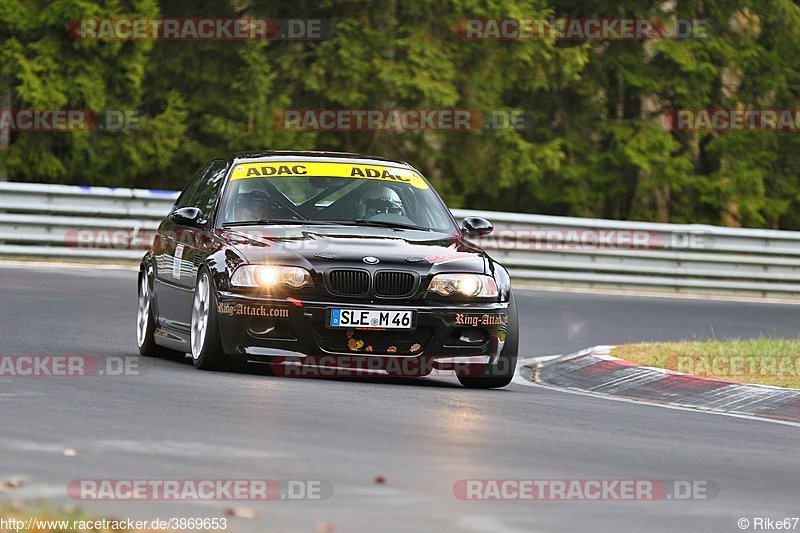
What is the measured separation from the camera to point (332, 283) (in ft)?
36.8

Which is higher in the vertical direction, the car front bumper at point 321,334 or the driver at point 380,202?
the driver at point 380,202

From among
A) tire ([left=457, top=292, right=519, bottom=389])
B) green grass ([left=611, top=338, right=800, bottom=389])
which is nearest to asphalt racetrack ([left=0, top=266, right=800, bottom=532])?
tire ([left=457, top=292, right=519, bottom=389])

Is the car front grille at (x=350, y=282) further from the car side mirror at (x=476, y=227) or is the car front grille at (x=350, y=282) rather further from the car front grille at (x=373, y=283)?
the car side mirror at (x=476, y=227)

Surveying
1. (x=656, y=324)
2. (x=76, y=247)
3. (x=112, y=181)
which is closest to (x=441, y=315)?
(x=656, y=324)

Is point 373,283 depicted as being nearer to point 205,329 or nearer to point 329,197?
point 205,329

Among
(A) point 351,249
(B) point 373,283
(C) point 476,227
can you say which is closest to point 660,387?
(C) point 476,227

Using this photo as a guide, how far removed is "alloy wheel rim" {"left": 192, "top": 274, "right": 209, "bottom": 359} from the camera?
11617 mm

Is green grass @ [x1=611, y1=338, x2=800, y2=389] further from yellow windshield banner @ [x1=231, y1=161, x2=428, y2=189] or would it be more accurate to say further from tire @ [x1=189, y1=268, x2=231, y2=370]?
tire @ [x1=189, y1=268, x2=231, y2=370]

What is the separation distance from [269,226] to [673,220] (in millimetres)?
21853

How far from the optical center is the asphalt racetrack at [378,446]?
6746 millimetres

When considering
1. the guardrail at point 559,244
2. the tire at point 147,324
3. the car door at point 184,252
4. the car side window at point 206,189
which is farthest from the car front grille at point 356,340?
the guardrail at point 559,244

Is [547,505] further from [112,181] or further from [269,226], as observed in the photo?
[112,181]

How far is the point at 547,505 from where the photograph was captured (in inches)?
277

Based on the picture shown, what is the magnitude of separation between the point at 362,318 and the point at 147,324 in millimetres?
2553
